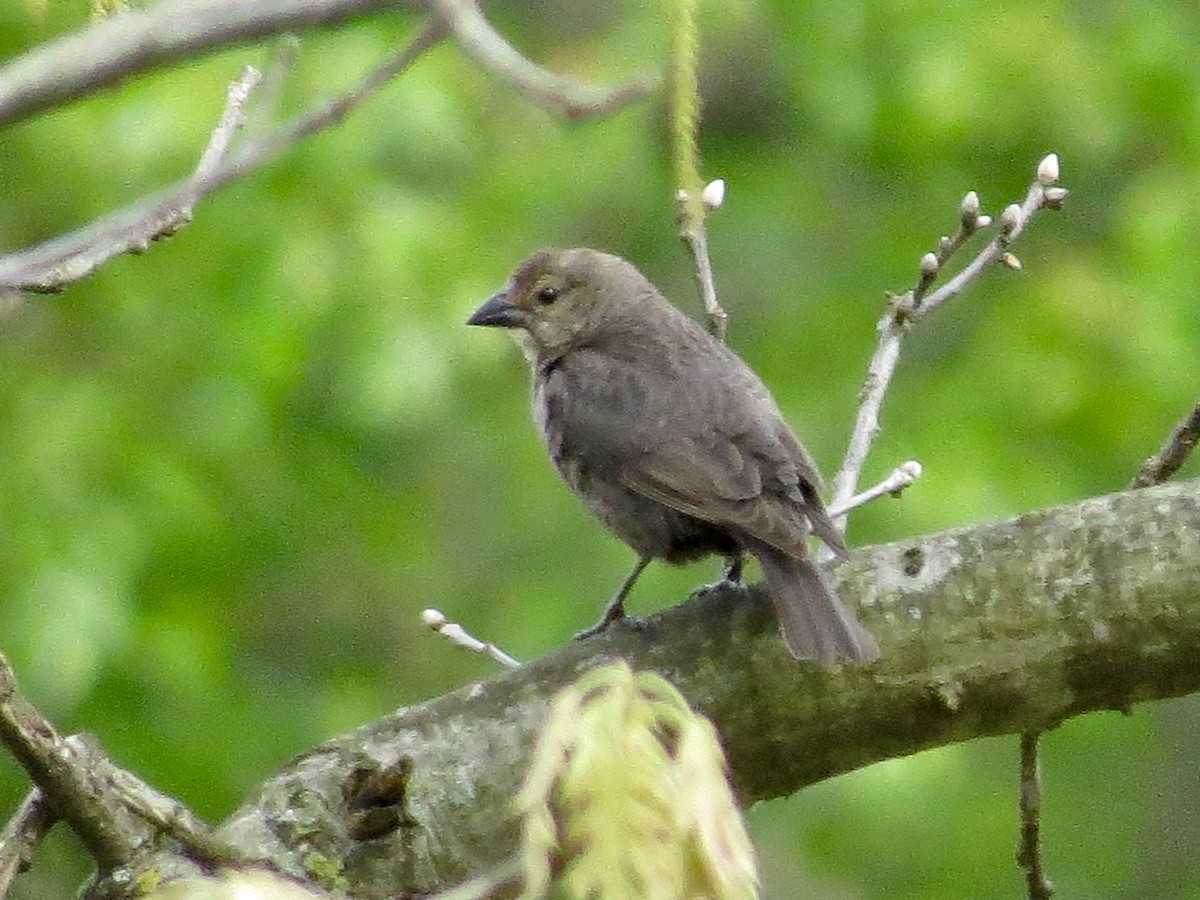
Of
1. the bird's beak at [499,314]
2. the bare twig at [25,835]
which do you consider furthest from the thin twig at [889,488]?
the bird's beak at [499,314]

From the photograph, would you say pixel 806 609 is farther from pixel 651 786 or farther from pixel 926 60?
pixel 926 60

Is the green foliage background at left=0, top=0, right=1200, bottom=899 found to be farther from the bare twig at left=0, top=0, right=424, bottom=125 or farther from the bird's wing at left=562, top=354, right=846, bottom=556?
the bare twig at left=0, top=0, right=424, bottom=125

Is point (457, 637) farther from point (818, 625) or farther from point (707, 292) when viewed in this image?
point (818, 625)

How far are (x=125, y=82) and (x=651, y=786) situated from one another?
2.22ft

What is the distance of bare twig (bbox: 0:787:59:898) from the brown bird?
1.54 m

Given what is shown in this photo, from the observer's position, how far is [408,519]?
26.3 ft

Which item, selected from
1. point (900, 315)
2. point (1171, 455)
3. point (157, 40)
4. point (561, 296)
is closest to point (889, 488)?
point (900, 315)

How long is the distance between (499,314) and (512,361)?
252 cm

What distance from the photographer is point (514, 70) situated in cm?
139

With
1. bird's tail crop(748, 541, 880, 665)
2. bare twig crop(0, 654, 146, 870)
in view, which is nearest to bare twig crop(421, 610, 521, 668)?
bird's tail crop(748, 541, 880, 665)

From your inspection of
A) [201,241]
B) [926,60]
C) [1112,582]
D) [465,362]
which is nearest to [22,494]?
[201,241]

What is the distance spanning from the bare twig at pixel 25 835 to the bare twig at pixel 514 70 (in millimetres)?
1516

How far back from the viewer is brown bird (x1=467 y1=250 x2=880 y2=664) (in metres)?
4.19

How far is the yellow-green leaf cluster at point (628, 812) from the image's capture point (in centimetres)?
145
